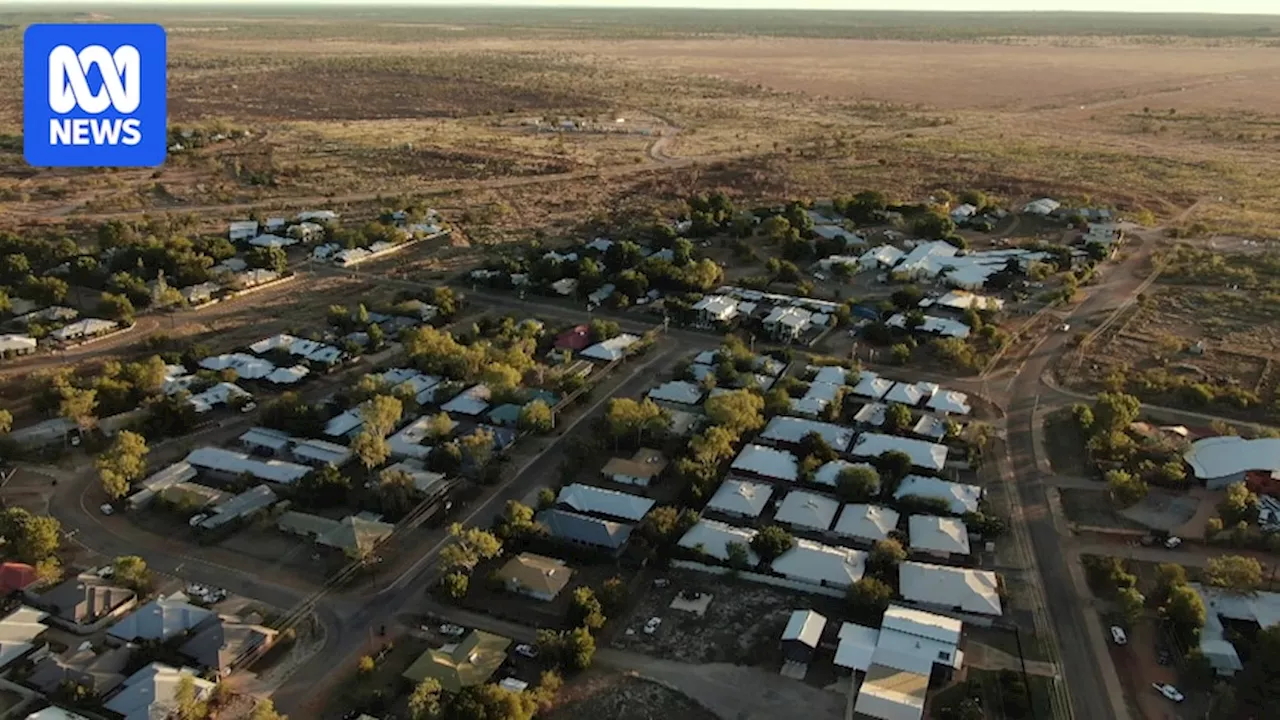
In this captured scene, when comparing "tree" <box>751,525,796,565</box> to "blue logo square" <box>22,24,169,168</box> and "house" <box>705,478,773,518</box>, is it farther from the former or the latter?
"blue logo square" <box>22,24,169,168</box>

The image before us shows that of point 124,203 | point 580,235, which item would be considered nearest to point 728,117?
point 580,235

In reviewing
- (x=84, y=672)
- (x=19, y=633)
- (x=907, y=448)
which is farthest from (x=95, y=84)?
(x=907, y=448)

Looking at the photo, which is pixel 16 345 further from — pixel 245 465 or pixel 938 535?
pixel 938 535

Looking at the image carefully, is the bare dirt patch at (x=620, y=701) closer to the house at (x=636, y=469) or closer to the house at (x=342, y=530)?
the house at (x=342, y=530)

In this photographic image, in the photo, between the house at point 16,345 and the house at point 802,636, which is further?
the house at point 16,345

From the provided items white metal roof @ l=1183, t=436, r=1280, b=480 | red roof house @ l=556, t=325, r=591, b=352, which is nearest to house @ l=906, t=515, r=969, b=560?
white metal roof @ l=1183, t=436, r=1280, b=480

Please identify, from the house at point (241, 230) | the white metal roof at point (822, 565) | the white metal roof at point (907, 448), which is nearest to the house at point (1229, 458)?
the white metal roof at point (907, 448)

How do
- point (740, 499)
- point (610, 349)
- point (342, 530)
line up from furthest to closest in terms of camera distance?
point (610, 349)
point (740, 499)
point (342, 530)
